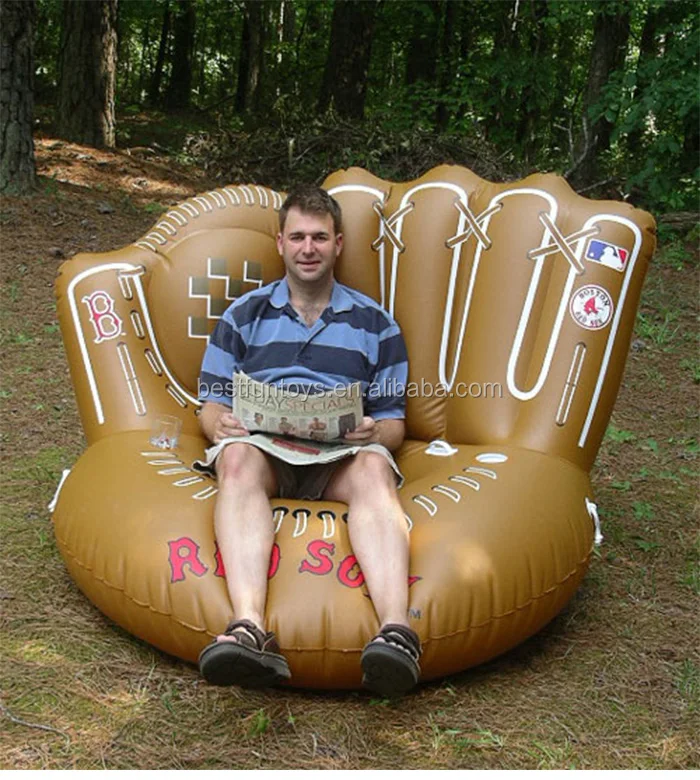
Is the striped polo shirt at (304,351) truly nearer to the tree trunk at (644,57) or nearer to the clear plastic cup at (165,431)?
the clear plastic cup at (165,431)

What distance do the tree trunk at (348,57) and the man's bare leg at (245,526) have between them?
7248 mm

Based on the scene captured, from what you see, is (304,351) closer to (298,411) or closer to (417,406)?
(298,411)

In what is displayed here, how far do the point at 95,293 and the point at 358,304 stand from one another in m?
0.98

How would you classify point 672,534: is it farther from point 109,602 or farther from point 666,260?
point 666,260

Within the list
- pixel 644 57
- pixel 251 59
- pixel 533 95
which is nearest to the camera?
pixel 644 57

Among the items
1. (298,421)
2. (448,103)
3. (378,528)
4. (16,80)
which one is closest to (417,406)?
(298,421)

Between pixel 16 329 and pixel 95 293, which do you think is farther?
pixel 16 329

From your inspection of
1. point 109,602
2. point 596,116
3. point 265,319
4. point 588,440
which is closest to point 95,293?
point 265,319

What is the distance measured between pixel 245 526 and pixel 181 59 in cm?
1275

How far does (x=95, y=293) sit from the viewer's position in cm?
341

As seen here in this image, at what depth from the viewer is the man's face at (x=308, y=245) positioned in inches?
119

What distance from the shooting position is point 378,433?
9.91ft

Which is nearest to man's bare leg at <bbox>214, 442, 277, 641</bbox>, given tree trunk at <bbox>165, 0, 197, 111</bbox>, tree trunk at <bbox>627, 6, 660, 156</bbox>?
tree trunk at <bbox>627, 6, 660, 156</bbox>

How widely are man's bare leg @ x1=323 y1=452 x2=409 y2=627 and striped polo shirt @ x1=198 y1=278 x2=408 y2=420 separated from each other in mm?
300
